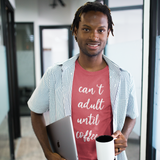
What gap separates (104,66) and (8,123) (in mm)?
1528

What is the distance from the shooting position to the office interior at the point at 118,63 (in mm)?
1163

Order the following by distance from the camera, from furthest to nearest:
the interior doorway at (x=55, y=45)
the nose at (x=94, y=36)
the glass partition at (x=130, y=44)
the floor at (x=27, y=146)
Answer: the interior doorway at (x=55, y=45) → the floor at (x=27, y=146) → the glass partition at (x=130, y=44) → the nose at (x=94, y=36)

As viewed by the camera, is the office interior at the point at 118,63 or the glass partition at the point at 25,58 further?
the glass partition at the point at 25,58

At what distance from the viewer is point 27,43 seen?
3896mm

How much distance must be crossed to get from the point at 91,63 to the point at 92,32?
0.16m

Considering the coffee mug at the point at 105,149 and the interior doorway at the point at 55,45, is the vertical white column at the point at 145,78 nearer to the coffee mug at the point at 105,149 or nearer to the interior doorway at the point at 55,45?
the coffee mug at the point at 105,149

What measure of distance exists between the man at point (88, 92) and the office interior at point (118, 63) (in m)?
0.39

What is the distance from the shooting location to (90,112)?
83 centimetres

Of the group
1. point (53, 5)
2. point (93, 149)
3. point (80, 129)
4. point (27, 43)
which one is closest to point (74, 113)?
point (80, 129)

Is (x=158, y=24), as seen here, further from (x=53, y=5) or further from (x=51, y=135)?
(x=53, y=5)

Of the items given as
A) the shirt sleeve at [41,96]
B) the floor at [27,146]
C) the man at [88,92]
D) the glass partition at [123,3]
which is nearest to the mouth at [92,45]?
the man at [88,92]

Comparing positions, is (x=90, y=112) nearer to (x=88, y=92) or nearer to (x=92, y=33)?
(x=88, y=92)

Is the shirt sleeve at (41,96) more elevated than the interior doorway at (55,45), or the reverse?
the interior doorway at (55,45)

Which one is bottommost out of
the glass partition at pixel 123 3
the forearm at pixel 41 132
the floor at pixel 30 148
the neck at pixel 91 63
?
the floor at pixel 30 148
